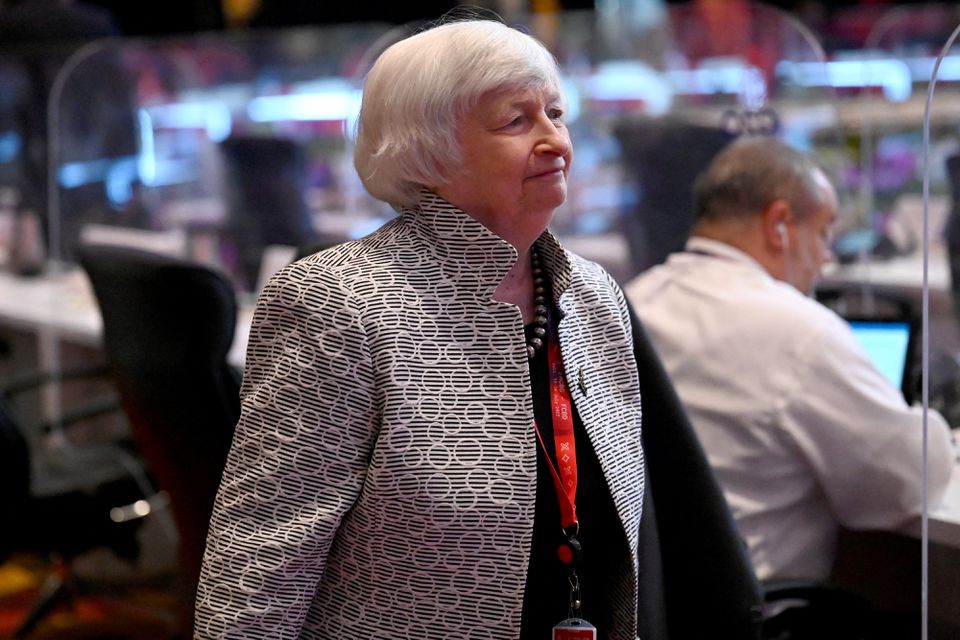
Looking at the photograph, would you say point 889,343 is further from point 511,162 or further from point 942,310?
point 511,162

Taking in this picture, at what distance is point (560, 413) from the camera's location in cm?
150

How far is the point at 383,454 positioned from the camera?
1.39 m

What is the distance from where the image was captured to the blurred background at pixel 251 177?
319cm

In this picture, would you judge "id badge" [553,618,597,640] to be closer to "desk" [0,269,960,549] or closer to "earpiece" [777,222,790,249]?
"earpiece" [777,222,790,249]

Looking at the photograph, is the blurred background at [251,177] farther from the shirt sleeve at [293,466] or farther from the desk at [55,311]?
the shirt sleeve at [293,466]

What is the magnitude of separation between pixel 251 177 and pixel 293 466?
3049mm

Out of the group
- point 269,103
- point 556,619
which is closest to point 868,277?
point 269,103

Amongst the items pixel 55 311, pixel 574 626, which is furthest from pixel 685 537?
pixel 55 311

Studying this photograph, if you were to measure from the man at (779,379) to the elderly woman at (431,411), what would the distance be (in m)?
0.60

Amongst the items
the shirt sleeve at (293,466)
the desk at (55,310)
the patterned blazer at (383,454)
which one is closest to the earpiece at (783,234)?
the patterned blazer at (383,454)

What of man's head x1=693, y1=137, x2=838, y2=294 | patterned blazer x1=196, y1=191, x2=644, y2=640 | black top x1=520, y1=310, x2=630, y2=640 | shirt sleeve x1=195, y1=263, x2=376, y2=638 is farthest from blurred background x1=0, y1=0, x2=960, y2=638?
shirt sleeve x1=195, y1=263, x2=376, y2=638

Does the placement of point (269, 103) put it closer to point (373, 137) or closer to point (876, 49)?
point (876, 49)

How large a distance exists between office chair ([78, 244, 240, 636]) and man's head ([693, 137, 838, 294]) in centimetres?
88

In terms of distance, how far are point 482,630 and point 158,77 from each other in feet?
10.6
